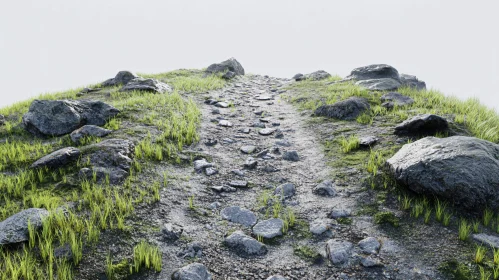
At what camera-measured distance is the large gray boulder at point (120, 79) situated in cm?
1852

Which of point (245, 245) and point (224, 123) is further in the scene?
point (224, 123)

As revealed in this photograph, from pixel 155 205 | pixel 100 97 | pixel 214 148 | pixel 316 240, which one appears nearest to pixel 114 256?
pixel 155 205

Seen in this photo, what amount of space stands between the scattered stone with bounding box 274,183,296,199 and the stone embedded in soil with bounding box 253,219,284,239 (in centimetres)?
103

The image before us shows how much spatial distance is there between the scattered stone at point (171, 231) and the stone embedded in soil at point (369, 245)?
9.63 ft

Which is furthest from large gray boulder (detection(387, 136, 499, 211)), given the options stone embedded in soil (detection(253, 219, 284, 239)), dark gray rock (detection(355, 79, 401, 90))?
dark gray rock (detection(355, 79, 401, 90))

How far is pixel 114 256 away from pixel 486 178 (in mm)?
6046

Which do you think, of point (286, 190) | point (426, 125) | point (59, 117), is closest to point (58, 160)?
point (59, 117)

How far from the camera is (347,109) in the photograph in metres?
11.1

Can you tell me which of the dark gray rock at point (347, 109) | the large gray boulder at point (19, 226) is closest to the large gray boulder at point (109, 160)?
the large gray boulder at point (19, 226)

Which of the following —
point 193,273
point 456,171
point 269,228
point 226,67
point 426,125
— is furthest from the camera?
point 226,67

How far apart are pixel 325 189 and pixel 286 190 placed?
2.77 ft

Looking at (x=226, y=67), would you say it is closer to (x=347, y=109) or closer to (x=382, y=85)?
(x=382, y=85)

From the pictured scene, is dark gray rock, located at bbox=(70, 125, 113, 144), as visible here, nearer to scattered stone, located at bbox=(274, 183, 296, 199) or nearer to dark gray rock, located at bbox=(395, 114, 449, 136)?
scattered stone, located at bbox=(274, 183, 296, 199)

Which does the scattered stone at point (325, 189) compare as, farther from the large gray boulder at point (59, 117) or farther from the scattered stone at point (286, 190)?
the large gray boulder at point (59, 117)
